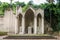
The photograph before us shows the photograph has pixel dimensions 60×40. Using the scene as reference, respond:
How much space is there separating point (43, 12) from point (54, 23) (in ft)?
3.15

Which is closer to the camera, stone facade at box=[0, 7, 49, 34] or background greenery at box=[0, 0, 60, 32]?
stone facade at box=[0, 7, 49, 34]

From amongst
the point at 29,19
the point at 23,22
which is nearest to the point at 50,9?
the point at 29,19

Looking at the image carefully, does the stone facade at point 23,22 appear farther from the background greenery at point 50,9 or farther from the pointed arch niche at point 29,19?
the background greenery at point 50,9

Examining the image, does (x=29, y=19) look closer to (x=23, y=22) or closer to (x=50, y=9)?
(x=23, y=22)

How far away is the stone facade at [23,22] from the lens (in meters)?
11.3

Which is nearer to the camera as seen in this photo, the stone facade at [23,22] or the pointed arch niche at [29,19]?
the stone facade at [23,22]

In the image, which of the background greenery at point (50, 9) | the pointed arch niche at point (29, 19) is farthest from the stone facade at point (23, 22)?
the background greenery at point (50, 9)

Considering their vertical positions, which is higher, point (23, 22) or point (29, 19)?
point (29, 19)

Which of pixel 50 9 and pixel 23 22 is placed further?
pixel 50 9

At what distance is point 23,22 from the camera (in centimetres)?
1133

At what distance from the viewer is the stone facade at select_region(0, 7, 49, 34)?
11.3 meters

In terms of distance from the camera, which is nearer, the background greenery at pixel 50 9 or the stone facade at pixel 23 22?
the stone facade at pixel 23 22

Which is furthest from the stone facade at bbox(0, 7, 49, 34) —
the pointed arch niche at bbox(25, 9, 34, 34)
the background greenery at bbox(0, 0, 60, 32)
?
the background greenery at bbox(0, 0, 60, 32)

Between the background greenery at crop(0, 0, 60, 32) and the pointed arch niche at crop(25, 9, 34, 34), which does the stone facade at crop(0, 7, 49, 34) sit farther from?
the background greenery at crop(0, 0, 60, 32)
